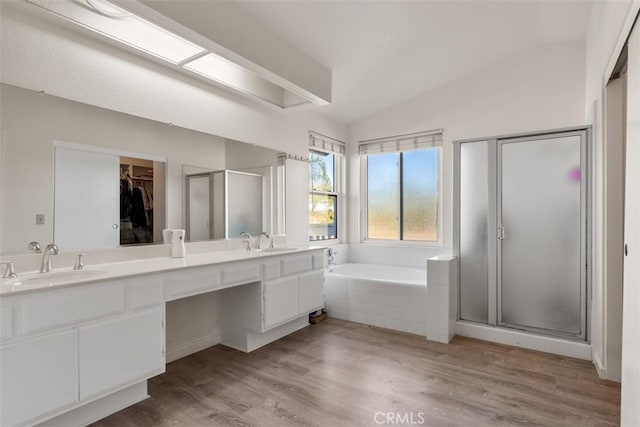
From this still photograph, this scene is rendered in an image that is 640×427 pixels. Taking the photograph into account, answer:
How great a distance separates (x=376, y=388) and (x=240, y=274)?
4.19 feet

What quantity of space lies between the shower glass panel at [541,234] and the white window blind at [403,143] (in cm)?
124

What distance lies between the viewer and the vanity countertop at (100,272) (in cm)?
161

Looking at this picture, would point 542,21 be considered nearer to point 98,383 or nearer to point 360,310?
point 360,310

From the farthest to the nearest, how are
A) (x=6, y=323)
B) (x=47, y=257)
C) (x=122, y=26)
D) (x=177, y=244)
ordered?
(x=177, y=244)
(x=122, y=26)
(x=47, y=257)
(x=6, y=323)

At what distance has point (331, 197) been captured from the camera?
4.89 metres

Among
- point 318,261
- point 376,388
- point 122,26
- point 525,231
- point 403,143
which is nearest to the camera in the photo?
point 122,26

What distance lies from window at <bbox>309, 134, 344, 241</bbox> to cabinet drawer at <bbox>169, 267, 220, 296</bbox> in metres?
2.15

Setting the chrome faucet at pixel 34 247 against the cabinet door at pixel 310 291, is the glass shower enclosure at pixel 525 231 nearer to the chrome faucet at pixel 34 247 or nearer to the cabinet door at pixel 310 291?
the cabinet door at pixel 310 291

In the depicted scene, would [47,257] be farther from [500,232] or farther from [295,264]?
[500,232]

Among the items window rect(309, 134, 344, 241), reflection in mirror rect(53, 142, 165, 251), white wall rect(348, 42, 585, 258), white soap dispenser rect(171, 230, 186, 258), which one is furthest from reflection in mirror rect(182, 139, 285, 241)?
white wall rect(348, 42, 585, 258)

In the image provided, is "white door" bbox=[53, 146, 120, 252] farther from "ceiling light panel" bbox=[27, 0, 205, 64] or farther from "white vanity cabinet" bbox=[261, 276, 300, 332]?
"white vanity cabinet" bbox=[261, 276, 300, 332]

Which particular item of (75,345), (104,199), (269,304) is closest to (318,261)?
(269,304)

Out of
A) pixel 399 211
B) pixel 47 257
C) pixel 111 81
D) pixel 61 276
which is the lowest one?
pixel 61 276

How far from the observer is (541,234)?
296 cm
